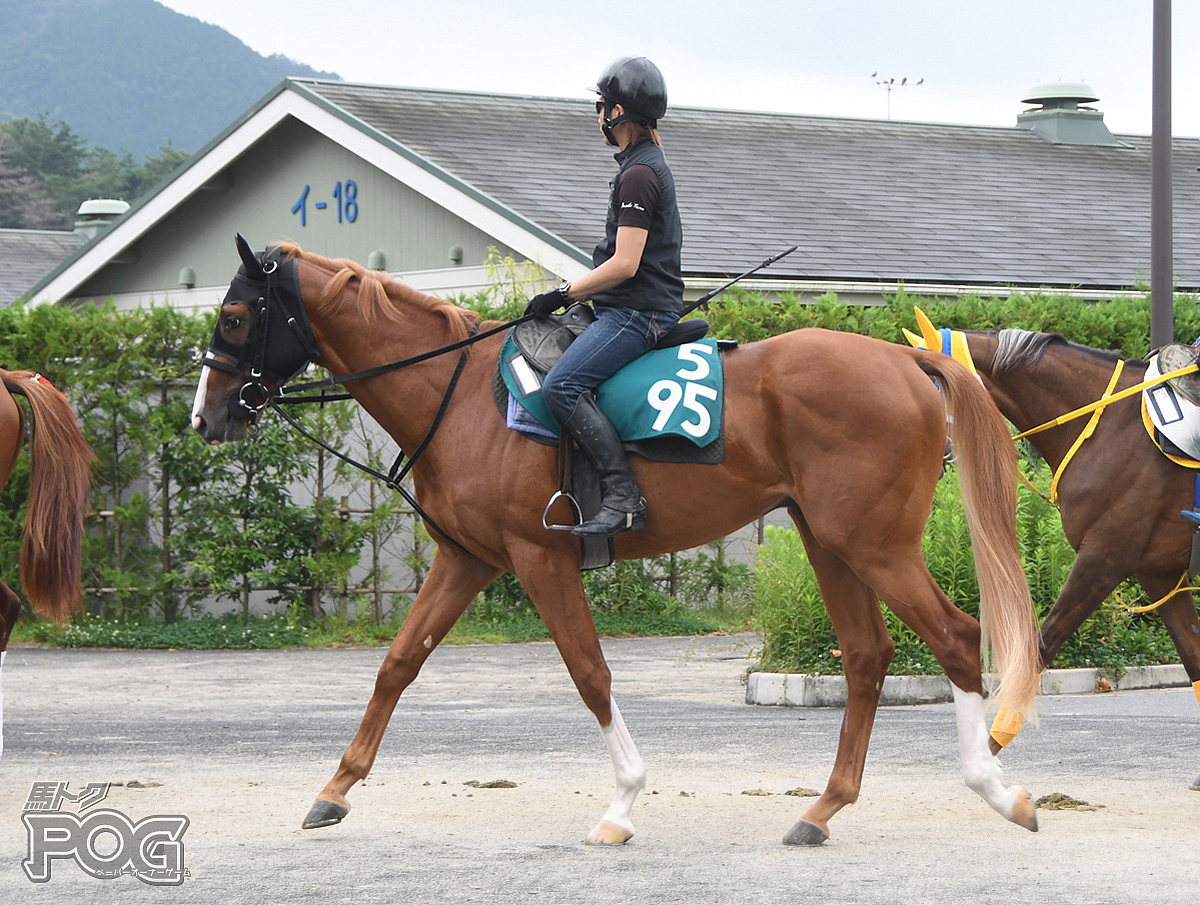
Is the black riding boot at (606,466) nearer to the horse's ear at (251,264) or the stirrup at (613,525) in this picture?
the stirrup at (613,525)

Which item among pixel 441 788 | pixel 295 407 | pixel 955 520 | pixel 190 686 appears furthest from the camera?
pixel 295 407

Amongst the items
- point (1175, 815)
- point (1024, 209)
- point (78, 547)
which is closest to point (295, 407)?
point (78, 547)

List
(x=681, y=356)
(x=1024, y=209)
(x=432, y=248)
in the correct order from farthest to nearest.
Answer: (x=1024, y=209)
(x=432, y=248)
(x=681, y=356)

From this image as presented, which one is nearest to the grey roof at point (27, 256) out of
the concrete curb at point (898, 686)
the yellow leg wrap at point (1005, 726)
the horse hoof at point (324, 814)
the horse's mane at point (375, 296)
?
the concrete curb at point (898, 686)

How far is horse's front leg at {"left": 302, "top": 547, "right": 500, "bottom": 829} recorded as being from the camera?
607 centimetres

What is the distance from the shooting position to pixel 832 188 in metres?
20.3

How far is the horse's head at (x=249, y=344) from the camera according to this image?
6.16 m

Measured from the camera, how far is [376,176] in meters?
18.9

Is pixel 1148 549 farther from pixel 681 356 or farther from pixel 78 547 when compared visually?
pixel 78 547

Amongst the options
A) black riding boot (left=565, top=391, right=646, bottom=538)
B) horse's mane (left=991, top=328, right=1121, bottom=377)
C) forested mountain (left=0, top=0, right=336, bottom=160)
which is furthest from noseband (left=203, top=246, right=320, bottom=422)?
forested mountain (left=0, top=0, right=336, bottom=160)

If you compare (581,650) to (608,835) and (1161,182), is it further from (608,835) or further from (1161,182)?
(1161,182)

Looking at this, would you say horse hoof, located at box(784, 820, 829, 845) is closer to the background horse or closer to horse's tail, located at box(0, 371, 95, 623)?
the background horse

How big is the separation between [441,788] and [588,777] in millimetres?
757

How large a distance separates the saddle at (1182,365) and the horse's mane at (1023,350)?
40 centimetres
